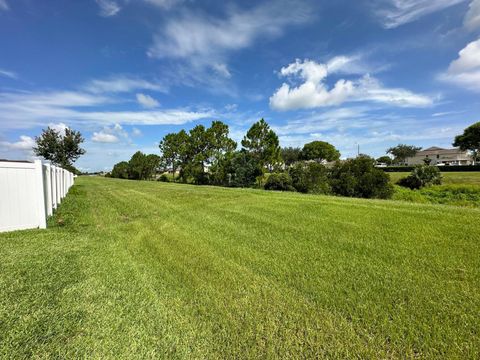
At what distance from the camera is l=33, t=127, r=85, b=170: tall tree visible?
2064 cm

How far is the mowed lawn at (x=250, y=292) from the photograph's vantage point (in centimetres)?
203

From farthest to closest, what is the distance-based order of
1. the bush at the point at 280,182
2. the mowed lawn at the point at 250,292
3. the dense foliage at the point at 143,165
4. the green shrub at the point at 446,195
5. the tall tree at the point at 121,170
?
the tall tree at the point at 121,170
the dense foliage at the point at 143,165
the bush at the point at 280,182
the green shrub at the point at 446,195
the mowed lawn at the point at 250,292

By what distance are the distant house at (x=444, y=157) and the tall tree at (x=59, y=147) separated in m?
81.1

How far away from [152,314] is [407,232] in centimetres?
492

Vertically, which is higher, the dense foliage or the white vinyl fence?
the dense foliage

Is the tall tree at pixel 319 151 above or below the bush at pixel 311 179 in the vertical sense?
above

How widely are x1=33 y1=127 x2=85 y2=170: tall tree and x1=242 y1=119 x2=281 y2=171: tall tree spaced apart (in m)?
16.5

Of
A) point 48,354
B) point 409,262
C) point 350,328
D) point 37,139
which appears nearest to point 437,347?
point 350,328

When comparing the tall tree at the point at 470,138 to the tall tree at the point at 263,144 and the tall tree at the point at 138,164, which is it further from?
the tall tree at the point at 138,164

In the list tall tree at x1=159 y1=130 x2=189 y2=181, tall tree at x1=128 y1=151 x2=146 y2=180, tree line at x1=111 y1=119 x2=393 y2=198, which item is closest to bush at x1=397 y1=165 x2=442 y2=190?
tree line at x1=111 y1=119 x2=393 y2=198

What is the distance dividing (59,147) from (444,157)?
93.3 m

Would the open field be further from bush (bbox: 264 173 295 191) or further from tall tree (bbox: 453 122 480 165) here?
tall tree (bbox: 453 122 480 165)

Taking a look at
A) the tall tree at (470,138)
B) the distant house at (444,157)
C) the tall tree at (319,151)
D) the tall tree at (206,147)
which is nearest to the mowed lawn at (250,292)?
the tall tree at (206,147)

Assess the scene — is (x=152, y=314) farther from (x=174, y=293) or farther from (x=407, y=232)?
(x=407, y=232)
